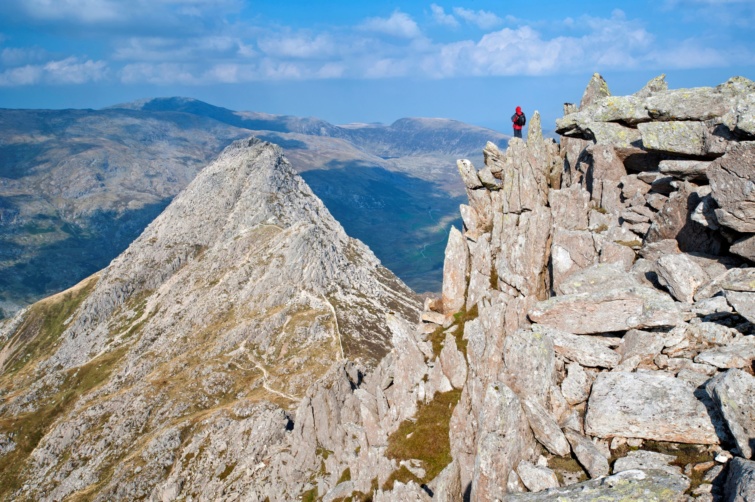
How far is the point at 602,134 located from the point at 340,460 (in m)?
54.2

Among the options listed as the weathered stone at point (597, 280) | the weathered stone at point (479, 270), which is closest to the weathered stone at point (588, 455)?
the weathered stone at point (597, 280)

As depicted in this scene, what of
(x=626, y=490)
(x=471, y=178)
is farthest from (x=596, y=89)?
(x=626, y=490)

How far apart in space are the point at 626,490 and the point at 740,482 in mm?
3643

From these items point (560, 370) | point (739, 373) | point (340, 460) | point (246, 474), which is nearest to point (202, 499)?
point (246, 474)

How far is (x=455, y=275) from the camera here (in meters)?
49.9

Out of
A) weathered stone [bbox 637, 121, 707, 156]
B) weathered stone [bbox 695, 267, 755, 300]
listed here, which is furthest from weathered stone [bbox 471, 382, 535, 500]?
weathered stone [bbox 637, 121, 707, 156]

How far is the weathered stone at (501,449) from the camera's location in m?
23.7

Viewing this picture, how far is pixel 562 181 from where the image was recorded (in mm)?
51219

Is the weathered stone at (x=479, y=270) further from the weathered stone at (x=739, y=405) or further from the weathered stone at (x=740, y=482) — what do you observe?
the weathered stone at (x=740, y=482)

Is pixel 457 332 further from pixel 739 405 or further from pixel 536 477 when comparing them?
pixel 739 405

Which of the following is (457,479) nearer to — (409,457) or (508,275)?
(409,457)

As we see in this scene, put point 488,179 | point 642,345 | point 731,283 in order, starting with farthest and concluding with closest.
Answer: point 488,179, point 731,283, point 642,345

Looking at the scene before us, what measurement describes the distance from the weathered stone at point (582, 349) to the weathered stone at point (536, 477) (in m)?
6.25

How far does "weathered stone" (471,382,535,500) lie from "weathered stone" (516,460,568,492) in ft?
2.58
